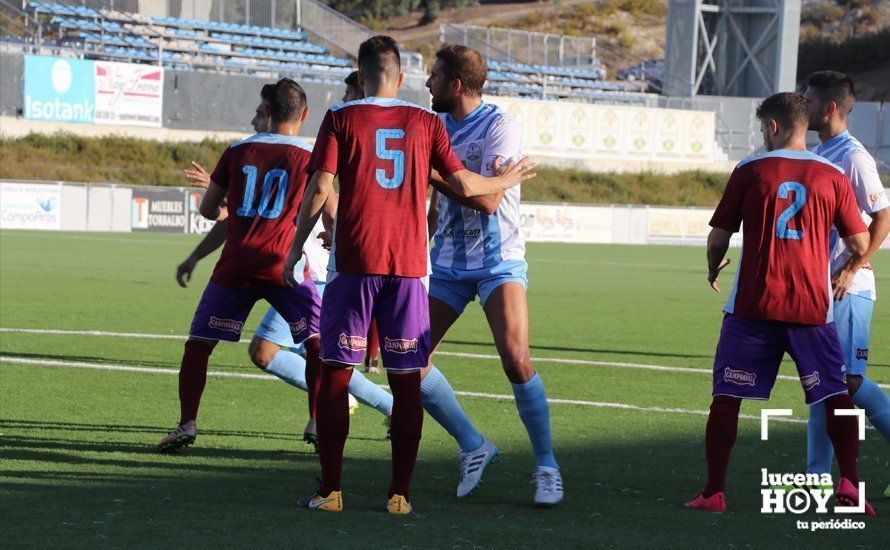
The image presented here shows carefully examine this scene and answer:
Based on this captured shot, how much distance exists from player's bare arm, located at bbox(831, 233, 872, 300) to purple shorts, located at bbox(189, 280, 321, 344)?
9.08ft

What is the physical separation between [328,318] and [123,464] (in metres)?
Answer: 1.57

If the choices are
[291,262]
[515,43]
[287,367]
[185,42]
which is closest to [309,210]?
[291,262]

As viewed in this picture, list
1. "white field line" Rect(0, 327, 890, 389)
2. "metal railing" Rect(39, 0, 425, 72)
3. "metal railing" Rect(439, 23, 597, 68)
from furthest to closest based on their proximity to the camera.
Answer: "metal railing" Rect(439, 23, 597, 68)
"metal railing" Rect(39, 0, 425, 72)
"white field line" Rect(0, 327, 890, 389)

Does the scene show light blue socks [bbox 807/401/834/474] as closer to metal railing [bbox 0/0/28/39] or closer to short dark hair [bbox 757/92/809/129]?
short dark hair [bbox 757/92/809/129]

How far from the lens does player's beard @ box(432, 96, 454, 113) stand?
6012mm

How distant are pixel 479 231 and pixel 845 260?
173 centimetres

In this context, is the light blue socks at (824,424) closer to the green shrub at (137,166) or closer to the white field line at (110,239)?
the white field line at (110,239)

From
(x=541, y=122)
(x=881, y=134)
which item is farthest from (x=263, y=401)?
(x=881, y=134)

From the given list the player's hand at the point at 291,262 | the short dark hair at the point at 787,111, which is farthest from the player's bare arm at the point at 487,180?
the short dark hair at the point at 787,111

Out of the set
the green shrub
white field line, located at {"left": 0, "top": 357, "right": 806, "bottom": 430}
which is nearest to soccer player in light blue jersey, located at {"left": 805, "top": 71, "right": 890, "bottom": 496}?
white field line, located at {"left": 0, "top": 357, "right": 806, "bottom": 430}

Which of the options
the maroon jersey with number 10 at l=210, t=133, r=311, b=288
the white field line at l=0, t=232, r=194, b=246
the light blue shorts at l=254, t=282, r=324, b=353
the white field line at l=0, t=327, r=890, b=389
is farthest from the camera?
the white field line at l=0, t=232, r=194, b=246

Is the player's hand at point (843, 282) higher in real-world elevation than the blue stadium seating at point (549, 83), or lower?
lower

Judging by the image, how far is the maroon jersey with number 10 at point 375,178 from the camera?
530 centimetres

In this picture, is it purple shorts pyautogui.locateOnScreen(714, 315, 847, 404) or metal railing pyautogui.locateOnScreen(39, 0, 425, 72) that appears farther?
metal railing pyautogui.locateOnScreen(39, 0, 425, 72)
